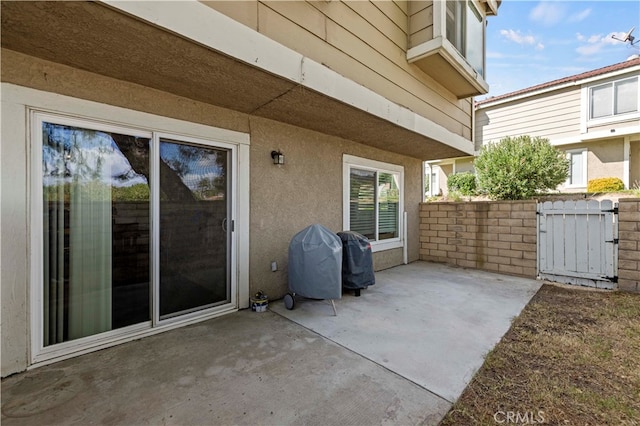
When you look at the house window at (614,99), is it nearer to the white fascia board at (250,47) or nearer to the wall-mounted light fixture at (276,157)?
the white fascia board at (250,47)

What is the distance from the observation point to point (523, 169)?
26.5 ft

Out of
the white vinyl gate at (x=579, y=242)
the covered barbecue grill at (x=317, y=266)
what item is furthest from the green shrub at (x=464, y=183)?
the covered barbecue grill at (x=317, y=266)

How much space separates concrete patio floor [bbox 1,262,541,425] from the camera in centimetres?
195

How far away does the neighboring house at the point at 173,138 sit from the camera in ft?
7.77

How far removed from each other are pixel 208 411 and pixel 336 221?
3.75 m

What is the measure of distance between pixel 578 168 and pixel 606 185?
4.78 feet

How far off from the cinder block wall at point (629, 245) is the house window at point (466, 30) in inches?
144

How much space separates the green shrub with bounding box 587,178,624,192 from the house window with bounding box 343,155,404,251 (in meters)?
8.10

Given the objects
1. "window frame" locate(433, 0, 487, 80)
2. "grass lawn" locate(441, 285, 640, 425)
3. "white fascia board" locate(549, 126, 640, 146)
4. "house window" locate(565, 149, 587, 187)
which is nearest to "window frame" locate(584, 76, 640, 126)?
"white fascia board" locate(549, 126, 640, 146)

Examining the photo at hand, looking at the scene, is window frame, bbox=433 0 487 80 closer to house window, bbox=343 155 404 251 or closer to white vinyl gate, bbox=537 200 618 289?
house window, bbox=343 155 404 251

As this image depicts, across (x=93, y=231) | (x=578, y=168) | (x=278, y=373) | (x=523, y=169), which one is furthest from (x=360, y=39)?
(x=578, y=168)

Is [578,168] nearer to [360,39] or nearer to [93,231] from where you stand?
[360,39]

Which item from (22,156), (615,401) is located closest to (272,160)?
(22,156)

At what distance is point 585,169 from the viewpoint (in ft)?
34.4
